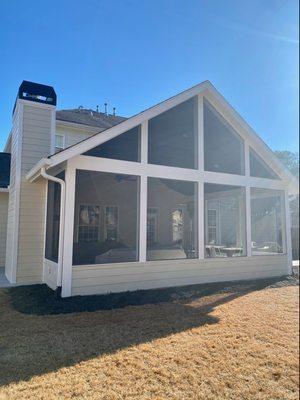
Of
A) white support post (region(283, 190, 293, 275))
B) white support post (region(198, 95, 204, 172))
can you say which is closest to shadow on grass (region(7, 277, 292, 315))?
white support post (region(283, 190, 293, 275))

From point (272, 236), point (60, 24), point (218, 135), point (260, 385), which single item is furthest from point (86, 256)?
point (272, 236)

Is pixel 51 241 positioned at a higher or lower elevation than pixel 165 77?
lower

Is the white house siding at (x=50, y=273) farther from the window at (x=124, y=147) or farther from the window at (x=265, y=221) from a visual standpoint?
the window at (x=265, y=221)

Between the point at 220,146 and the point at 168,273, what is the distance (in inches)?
172

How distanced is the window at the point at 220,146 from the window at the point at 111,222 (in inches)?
167

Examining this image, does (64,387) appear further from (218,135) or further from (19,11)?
(218,135)

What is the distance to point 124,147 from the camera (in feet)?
25.4

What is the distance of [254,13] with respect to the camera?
4.61 metres

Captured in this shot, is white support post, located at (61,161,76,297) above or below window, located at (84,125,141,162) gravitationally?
below

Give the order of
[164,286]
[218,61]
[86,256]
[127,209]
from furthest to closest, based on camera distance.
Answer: [127,209] → [86,256] → [164,286] → [218,61]

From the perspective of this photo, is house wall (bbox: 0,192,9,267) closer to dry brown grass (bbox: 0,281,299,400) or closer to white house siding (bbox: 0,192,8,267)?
white house siding (bbox: 0,192,8,267)

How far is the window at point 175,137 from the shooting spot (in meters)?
8.27

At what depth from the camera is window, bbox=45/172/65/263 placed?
775 centimetres

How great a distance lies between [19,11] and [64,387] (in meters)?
5.14
